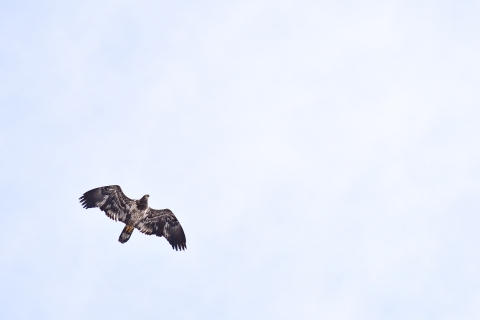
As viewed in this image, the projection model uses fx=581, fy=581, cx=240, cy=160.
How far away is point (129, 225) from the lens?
121 feet

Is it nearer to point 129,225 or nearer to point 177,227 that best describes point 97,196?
point 129,225

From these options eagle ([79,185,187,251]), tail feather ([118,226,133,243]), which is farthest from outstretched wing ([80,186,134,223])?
tail feather ([118,226,133,243])

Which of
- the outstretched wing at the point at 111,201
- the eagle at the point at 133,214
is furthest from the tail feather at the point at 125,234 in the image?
the outstretched wing at the point at 111,201

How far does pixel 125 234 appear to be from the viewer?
3631 cm

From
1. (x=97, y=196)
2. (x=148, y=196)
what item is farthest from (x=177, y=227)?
(x=97, y=196)

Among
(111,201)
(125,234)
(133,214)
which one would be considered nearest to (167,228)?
(133,214)

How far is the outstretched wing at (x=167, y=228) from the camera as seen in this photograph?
38.4 meters

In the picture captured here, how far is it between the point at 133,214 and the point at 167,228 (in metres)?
2.70

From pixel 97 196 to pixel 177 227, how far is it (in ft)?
18.6

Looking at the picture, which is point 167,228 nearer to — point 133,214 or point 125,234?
point 133,214

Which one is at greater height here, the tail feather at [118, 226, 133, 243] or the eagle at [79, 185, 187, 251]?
the eagle at [79, 185, 187, 251]

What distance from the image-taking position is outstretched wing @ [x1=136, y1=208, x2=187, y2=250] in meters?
38.4

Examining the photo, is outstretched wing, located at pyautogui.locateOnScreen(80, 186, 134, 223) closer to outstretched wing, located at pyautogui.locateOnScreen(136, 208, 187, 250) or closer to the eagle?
the eagle

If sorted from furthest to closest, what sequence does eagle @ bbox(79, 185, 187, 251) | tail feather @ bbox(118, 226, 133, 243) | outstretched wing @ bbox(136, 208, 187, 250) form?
outstretched wing @ bbox(136, 208, 187, 250)
eagle @ bbox(79, 185, 187, 251)
tail feather @ bbox(118, 226, 133, 243)
